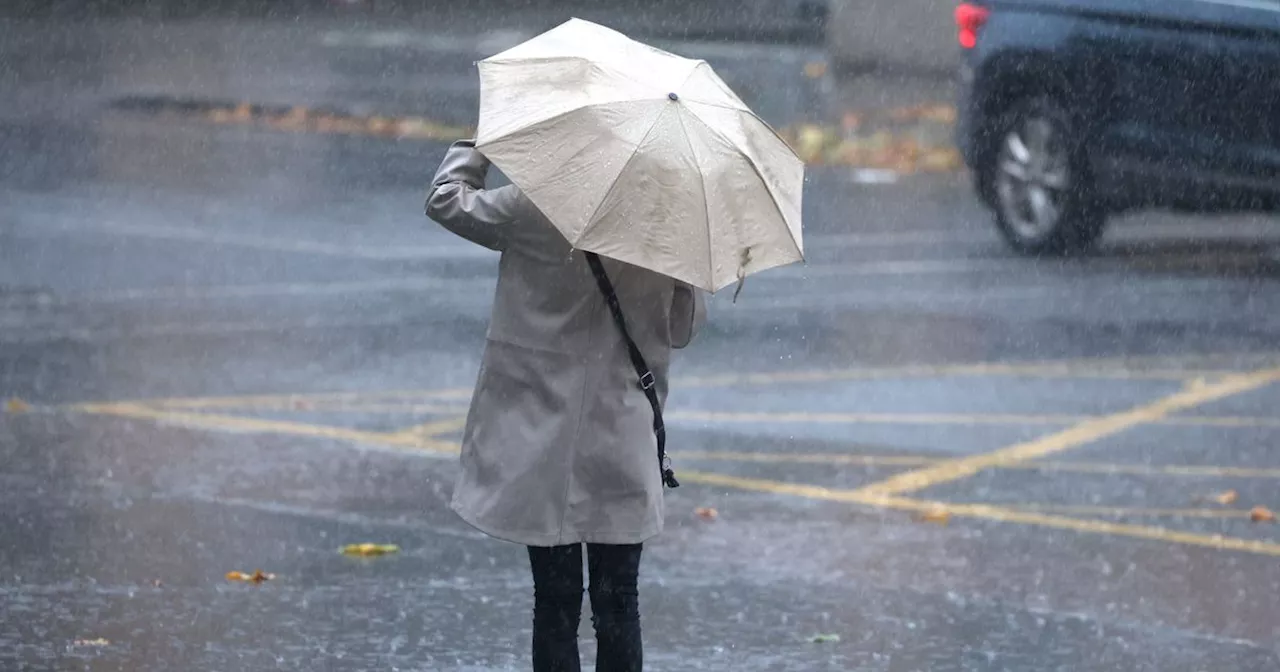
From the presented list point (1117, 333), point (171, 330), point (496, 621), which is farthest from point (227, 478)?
point (1117, 333)

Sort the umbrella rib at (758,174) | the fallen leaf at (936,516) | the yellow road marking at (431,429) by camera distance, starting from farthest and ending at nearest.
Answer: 1. the yellow road marking at (431,429)
2. the fallen leaf at (936,516)
3. the umbrella rib at (758,174)

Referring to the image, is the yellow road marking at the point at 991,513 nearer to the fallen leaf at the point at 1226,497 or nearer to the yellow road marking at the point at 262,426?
the fallen leaf at the point at 1226,497

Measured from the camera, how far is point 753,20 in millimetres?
29359

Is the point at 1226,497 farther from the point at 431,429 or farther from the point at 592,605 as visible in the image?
the point at 592,605

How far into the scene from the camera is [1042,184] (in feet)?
44.3

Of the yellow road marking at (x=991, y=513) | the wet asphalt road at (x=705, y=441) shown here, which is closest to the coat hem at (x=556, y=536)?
the wet asphalt road at (x=705, y=441)

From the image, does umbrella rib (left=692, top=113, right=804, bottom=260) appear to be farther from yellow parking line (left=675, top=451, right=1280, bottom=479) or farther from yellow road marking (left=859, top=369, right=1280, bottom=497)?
yellow parking line (left=675, top=451, right=1280, bottom=479)

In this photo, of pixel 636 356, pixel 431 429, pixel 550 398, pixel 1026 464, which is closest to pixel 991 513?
pixel 1026 464

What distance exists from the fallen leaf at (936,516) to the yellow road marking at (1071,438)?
0.30 metres

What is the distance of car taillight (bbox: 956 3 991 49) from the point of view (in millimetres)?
13938

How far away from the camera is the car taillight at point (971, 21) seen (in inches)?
549

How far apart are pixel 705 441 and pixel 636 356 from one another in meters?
3.95

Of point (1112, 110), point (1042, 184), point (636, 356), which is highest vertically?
point (1112, 110)

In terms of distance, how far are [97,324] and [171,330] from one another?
0.36 metres
